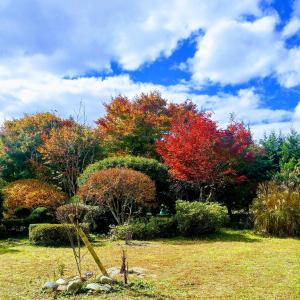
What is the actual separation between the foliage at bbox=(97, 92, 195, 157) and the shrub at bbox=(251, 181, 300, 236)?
7.95m

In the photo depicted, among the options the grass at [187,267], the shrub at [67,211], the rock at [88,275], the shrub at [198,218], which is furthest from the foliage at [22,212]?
the rock at [88,275]

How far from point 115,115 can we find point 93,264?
49.8ft

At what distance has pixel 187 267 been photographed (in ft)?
29.6

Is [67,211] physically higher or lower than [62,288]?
higher

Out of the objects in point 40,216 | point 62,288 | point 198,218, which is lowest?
point 62,288

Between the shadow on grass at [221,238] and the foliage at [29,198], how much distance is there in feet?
18.2

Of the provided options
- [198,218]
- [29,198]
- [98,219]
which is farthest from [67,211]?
[198,218]

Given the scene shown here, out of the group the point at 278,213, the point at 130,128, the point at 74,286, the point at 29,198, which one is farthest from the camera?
the point at 130,128

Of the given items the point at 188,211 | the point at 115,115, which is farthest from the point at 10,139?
the point at 188,211

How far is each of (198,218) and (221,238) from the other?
1060 millimetres

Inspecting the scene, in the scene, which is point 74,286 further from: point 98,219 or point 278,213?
point 278,213

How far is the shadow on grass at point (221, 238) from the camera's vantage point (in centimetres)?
1374

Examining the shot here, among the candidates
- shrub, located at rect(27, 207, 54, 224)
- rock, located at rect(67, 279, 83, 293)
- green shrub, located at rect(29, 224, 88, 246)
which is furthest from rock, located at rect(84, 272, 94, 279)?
shrub, located at rect(27, 207, 54, 224)

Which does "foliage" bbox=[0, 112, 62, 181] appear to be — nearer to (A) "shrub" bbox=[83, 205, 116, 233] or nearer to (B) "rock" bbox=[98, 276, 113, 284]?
(A) "shrub" bbox=[83, 205, 116, 233]
